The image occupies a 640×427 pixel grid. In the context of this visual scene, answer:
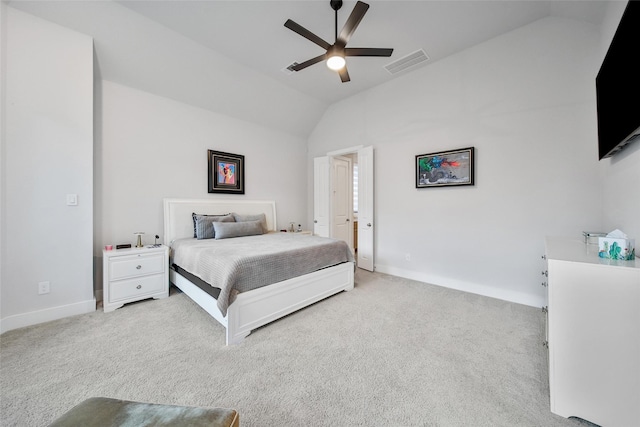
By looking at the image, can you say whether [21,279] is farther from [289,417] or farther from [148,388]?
[289,417]

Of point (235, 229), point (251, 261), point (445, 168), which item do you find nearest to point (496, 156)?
point (445, 168)

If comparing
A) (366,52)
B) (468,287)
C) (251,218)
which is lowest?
(468,287)

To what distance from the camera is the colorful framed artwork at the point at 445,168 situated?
10.6 feet

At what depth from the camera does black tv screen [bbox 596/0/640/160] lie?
1321 mm

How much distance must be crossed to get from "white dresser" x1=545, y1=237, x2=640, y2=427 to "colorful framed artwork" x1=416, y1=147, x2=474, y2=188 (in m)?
2.03

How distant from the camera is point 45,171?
238 cm

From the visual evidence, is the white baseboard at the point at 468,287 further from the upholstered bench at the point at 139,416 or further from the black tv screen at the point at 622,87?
the upholstered bench at the point at 139,416

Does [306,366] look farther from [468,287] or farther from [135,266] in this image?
[468,287]

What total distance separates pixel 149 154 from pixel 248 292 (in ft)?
8.80

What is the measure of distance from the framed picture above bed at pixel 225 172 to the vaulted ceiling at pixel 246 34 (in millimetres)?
815

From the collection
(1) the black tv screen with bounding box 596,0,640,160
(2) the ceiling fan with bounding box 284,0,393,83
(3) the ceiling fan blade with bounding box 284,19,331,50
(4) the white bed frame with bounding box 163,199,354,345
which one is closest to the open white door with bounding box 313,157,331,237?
(4) the white bed frame with bounding box 163,199,354,345

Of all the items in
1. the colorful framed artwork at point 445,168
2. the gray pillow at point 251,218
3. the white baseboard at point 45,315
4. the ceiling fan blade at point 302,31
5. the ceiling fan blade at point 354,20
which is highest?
the ceiling fan blade at point 302,31

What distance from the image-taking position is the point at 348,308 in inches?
108

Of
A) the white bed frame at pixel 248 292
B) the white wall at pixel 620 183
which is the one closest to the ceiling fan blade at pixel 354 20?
the white wall at pixel 620 183
